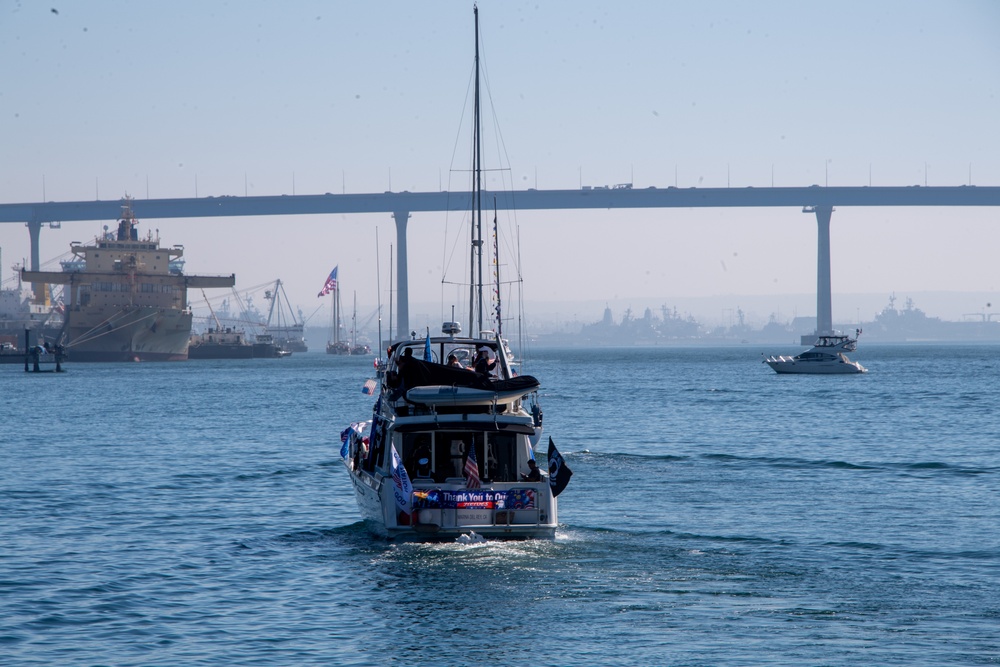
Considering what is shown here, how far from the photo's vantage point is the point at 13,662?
1362 centimetres

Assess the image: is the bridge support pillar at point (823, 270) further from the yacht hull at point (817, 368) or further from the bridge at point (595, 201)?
the yacht hull at point (817, 368)

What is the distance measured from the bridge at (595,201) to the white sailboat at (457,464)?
14070 centimetres

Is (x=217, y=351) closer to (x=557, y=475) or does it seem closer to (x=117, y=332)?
(x=117, y=332)

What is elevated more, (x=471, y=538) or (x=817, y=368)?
(x=471, y=538)

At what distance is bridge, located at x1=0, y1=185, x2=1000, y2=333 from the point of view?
166500 millimetres

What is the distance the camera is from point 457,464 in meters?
20.1

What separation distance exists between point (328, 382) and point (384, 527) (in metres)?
73.4

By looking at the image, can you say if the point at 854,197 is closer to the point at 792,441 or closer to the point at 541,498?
the point at 792,441

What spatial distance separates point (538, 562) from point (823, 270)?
170 m

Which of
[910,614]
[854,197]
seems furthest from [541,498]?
[854,197]

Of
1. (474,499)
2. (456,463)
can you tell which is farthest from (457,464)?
(474,499)

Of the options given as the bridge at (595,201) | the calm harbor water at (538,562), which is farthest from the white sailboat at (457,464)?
the bridge at (595,201)

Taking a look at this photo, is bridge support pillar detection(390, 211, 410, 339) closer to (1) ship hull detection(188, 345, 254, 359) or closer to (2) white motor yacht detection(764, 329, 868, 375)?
(1) ship hull detection(188, 345, 254, 359)

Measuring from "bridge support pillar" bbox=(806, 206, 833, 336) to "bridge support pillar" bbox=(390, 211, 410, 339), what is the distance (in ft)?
197
